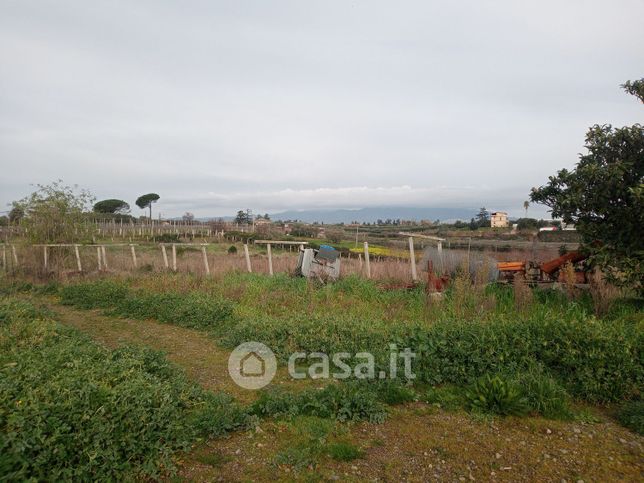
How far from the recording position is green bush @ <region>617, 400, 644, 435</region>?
3.19 m

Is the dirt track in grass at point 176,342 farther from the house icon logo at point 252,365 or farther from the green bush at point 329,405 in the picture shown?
the green bush at point 329,405

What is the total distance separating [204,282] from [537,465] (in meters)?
8.54

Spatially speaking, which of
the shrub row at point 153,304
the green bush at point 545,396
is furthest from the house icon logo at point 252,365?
the green bush at point 545,396

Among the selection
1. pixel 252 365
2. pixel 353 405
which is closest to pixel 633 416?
pixel 353 405

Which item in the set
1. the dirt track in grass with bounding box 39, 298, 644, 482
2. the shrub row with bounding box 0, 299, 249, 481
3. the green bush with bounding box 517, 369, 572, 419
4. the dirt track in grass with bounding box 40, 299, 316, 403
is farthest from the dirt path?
the dirt track in grass with bounding box 40, 299, 316, 403

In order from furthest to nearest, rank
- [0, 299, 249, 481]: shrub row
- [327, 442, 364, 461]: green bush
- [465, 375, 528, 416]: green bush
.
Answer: [465, 375, 528, 416]: green bush, [327, 442, 364, 461]: green bush, [0, 299, 249, 481]: shrub row

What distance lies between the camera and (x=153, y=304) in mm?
7957

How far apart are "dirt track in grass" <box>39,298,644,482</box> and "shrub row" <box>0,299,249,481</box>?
24 centimetres

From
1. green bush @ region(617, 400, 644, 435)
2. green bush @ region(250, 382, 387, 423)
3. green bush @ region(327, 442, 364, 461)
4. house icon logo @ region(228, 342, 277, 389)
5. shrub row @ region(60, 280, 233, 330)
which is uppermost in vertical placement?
shrub row @ region(60, 280, 233, 330)

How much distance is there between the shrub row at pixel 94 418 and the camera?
2.39 meters

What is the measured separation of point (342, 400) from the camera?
3.52 metres

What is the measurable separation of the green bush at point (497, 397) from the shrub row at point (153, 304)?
→ 4.56m

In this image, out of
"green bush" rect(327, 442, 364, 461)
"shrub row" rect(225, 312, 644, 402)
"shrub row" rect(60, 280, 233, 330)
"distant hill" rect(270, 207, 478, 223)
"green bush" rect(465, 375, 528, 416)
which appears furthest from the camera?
"distant hill" rect(270, 207, 478, 223)

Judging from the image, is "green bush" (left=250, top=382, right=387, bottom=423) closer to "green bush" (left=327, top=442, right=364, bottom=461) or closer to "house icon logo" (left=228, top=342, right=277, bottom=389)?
"green bush" (left=327, top=442, right=364, bottom=461)
